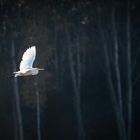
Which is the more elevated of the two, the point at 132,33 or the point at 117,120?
the point at 132,33

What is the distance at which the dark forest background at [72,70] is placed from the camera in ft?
98.6

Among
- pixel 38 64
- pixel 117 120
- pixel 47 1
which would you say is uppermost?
pixel 47 1

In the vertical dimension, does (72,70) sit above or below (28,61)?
below

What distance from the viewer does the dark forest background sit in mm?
30047

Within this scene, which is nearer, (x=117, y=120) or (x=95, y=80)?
(x=117, y=120)

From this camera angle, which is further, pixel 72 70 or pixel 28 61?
pixel 72 70

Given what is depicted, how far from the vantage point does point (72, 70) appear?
30.6 meters

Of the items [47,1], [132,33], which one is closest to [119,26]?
[132,33]

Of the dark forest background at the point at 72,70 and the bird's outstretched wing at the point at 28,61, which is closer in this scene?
the bird's outstretched wing at the point at 28,61

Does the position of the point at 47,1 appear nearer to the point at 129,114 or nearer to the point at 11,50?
the point at 11,50

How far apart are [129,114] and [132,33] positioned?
2.74 meters

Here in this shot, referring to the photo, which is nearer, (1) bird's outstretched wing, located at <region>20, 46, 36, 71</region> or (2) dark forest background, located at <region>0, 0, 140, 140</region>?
Result: (1) bird's outstretched wing, located at <region>20, 46, 36, 71</region>

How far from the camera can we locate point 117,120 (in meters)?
30.2

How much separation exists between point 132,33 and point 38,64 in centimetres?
348
